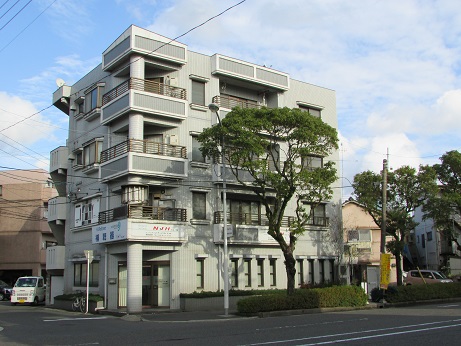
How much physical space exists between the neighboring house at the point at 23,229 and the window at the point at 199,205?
2847 cm

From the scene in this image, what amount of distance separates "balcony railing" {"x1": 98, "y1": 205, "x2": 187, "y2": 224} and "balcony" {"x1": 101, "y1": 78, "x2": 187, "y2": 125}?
16.8 ft

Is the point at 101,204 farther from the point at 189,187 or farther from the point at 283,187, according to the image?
the point at 283,187

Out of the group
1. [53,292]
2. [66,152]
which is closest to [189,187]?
[66,152]

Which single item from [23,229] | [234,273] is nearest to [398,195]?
[234,273]

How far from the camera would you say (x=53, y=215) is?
34.5 metres

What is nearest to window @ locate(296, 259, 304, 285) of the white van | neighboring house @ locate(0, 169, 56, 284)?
the white van

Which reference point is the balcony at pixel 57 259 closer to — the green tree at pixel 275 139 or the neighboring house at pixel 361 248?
the green tree at pixel 275 139

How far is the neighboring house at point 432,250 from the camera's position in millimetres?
49781

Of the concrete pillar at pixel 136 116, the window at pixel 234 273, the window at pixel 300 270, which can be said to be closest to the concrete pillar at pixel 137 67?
the concrete pillar at pixel 136 116

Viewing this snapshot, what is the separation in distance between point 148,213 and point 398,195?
16.7 meters

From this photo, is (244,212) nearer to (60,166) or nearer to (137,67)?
(137,67)

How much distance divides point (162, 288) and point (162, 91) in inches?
428

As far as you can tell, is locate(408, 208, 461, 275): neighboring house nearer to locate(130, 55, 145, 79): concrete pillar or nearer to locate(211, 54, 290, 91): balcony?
locate(211, 54, 290, 91): balcony

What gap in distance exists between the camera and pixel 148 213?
90.3ft
